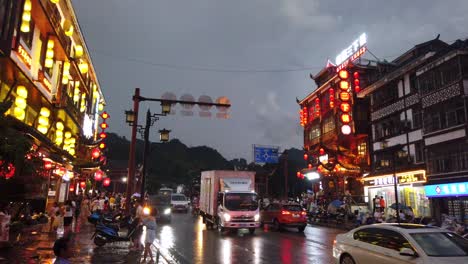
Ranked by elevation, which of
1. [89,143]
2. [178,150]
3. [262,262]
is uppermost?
[178,150]

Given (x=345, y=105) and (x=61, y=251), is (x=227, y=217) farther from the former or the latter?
(x=345, y=105)

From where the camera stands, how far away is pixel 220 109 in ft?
59.4

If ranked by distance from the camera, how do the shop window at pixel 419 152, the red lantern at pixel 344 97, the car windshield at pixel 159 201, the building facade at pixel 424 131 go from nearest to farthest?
the building facade at pixel 424 131, the shop window at pixel 419 152, the car windshield at pixel 159 201, the red lantern at pixel 344 97

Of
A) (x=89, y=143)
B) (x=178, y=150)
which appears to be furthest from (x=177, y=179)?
(x=89, y=143)

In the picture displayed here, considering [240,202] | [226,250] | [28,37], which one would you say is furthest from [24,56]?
[240,202]

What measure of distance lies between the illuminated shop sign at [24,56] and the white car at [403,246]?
15.1m

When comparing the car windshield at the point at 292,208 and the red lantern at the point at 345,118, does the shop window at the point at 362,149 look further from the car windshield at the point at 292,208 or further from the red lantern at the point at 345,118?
the car windshield at the point at 292,208

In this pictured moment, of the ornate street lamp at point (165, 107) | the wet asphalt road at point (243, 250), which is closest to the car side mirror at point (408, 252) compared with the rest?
the wet asphalt road at point (243, 250)

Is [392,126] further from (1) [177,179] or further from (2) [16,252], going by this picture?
(1) [177,179]

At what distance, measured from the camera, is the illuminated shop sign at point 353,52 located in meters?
35.0

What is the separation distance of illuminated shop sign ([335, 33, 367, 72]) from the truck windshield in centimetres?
2002

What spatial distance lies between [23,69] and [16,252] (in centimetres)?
797

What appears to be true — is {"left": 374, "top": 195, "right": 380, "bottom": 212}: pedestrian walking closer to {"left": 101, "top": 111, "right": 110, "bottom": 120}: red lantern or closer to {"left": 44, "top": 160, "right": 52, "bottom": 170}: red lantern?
{"left": 44, "top": 160, "right": 52, "bottom": 170}: red lantern

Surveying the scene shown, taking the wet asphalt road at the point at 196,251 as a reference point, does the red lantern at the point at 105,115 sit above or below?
Result: above
